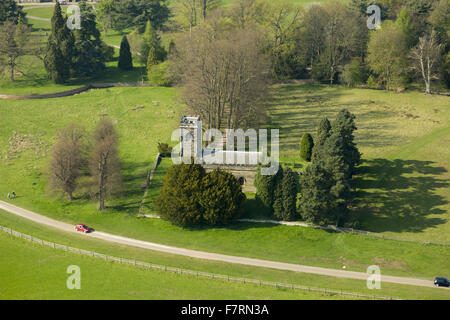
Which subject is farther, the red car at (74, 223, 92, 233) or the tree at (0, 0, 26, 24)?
the tree at (0, 0, 26, 24)

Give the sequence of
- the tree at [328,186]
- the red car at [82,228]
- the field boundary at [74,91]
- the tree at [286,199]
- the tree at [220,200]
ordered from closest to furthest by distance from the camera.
Result: the tree at [328,186] → the red car at [82,228] → the tree at [220,200] → the tree at [286,199] → the field boundary at [74,91]

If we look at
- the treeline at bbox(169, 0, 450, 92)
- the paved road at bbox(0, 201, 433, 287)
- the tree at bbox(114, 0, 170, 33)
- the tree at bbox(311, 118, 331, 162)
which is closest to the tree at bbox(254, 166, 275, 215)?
the paved road at bbox(0, 201, 433, 287)

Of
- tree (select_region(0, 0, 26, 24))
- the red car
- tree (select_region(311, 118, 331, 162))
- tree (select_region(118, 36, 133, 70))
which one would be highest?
tree (select_region(0, 0, 26, 24))

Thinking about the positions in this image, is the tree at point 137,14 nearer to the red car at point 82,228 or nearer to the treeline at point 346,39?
the treeline at point 346,39

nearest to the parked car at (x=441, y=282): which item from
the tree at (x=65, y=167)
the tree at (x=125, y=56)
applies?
the tree at (x=65, y=167)

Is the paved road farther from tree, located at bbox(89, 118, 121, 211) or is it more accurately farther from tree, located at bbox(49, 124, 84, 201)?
tree, located at bbox(89, 118, 121, 211)

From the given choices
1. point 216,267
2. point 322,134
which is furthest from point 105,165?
point 322,134

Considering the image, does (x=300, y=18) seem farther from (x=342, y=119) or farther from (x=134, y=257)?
(x=134, y=257)
